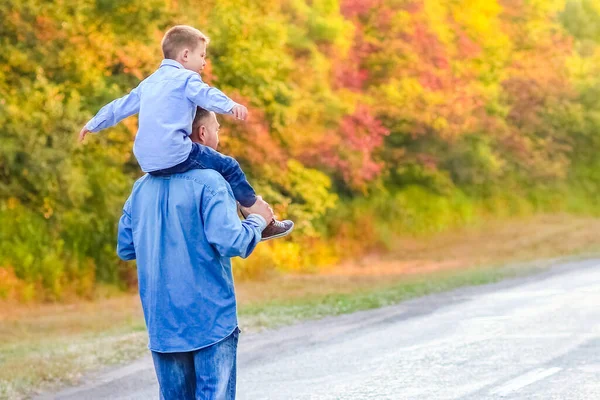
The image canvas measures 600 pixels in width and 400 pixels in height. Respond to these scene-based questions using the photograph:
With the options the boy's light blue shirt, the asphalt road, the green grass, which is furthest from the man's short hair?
the green grass

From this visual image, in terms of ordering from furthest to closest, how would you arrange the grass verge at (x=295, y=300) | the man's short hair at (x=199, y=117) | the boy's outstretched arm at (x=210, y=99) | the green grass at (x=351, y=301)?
the green grass at (x=351, y=301) < the grass verge at (x=295, y=300) < the man's short hair at (x=199, y=117) < the boy's outstretched arm at (x=210, y=99)

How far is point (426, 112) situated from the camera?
3192 cm

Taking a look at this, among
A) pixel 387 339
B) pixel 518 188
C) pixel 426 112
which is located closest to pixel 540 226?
pixel 518 188

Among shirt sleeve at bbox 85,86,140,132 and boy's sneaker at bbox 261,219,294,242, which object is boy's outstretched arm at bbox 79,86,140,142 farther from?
boy's sneaker at bbox 261,219,294,242

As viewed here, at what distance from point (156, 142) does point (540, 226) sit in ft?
110

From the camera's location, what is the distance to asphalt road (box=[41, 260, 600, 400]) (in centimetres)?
863

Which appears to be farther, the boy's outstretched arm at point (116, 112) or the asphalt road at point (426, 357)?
the asphalt road at point (426, 357)

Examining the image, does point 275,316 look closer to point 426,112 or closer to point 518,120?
point 426,112

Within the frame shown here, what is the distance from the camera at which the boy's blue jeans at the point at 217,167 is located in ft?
16.5

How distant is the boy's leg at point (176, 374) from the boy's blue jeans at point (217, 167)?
0.74 m

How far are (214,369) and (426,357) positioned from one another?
5.41 meters

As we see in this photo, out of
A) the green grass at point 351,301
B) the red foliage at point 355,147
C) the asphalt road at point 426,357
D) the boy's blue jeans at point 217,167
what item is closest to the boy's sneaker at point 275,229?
the boy's blue jeans at point 217,167

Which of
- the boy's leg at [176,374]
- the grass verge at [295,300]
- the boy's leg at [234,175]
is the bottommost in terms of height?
the grass verge at [295,300]

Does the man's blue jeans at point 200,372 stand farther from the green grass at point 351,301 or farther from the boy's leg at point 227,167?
the green grass at point 351,301
